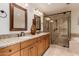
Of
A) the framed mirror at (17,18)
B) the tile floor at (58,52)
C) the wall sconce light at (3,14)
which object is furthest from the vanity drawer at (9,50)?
the tile floor at (58,52)

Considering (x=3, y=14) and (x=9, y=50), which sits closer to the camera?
(x=9, y=50)

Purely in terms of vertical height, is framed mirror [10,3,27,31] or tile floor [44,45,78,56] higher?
framed mirror [10,3,27,31]

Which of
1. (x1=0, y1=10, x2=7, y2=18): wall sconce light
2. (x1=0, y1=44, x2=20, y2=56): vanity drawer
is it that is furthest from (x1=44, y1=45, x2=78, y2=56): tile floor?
(x1=0, y1=44, x2=20, y2=56): vanity drawer

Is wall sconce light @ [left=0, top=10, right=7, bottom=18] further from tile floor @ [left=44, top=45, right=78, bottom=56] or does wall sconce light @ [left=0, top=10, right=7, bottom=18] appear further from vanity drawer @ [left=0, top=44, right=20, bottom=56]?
tile floor @ [left=44, top=45, right=78, bottom=56]

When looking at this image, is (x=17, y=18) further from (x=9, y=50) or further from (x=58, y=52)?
(x=58, y=52)

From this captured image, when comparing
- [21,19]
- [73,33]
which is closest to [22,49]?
[21,19]

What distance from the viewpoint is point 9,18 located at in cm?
322

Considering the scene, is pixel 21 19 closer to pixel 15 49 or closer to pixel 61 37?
pixel 15 49

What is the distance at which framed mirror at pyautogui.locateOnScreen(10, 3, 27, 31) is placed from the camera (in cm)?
337

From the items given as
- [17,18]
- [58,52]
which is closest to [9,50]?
[17,18]

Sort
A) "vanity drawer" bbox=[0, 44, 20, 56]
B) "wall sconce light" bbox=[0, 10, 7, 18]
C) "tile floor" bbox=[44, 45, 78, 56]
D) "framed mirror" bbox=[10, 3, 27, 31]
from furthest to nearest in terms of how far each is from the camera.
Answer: "tile floor" bbox=[44, 45, 78, 56]
"framed mirror" bbox=[10, 3, 27, 31]
"wall sconce light" bbox=[0, 10, 7, 18]
"vanity drawer" bbox=[0, 44, 20, 56]

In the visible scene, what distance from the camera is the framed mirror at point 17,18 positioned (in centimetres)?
337

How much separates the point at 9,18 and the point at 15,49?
3.79ft

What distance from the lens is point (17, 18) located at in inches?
149
